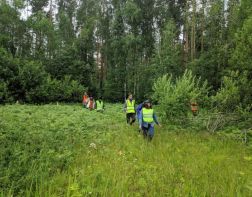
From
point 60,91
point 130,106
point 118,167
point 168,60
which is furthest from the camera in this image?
point 168,60

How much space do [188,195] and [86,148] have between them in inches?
171

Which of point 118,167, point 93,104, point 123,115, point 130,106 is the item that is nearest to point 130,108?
point 130,106

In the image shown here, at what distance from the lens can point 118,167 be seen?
698 centimetres

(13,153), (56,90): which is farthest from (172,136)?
(56,90)

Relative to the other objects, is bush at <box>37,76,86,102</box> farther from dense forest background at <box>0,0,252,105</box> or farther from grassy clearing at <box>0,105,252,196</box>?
grassy clearing at <box>0,105,252,196</box>

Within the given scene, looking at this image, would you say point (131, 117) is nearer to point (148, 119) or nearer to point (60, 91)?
point (148, 119)

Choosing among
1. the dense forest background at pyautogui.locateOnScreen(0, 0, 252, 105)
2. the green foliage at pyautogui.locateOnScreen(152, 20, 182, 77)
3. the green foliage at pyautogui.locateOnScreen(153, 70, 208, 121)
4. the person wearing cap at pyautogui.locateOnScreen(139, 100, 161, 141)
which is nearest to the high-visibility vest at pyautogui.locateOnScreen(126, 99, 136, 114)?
the green foliage at pyautogui.locateOnScreen(153, 70, 208, 121)

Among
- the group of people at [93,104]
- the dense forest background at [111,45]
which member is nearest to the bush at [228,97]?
the dense forest background at [111,45]

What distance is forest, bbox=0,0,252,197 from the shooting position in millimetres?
5996

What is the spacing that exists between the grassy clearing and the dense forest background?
14.6m

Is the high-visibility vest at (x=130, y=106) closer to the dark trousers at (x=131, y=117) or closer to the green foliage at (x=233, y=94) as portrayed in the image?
the dark trousers at (x=131, y=117)

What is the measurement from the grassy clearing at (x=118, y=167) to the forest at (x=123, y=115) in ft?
0.10

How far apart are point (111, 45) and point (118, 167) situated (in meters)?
31.2

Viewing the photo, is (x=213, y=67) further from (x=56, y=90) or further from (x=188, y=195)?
(x=188, y=195)
